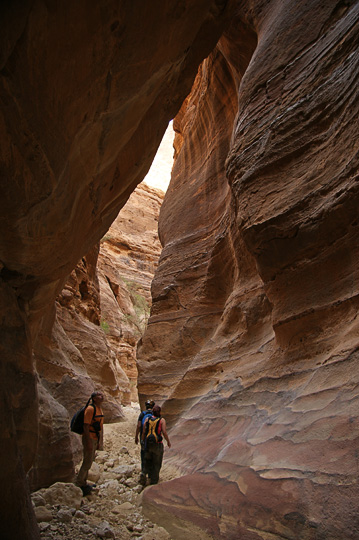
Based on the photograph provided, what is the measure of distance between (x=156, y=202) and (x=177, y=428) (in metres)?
32.8

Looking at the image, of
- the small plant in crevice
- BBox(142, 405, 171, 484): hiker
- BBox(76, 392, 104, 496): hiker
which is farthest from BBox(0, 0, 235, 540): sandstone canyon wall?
the small plant in crevice

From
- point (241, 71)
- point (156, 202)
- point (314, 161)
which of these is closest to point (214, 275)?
point (314, 161)

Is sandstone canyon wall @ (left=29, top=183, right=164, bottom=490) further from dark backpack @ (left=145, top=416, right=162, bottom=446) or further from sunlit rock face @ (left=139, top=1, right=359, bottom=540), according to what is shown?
sunlit rock face @ (left=139, top=1, right=359, bottom=540)

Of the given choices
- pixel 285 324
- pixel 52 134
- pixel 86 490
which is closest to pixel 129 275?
pixel 285 324

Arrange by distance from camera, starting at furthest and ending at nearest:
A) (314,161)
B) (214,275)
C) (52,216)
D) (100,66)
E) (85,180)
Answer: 1. (214,275)
2. (314,161)
3. (85,180)
4. (52,216)
5. (100,66)

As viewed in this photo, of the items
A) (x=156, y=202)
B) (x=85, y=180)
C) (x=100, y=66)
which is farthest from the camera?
(x=156, y=202)

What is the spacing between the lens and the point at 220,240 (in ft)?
27.8

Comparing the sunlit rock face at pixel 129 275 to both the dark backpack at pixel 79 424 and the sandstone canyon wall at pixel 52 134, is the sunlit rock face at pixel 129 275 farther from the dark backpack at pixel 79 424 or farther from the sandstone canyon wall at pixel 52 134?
the sandstone canyon wall at pixel 52 134

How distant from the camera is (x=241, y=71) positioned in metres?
9.05

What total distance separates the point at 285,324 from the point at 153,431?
7.42 ft

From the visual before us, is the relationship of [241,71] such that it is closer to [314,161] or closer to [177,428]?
[314,161]

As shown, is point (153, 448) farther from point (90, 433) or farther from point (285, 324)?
point (285, 324)

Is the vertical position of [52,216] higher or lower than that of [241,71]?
lower

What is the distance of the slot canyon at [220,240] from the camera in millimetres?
2238
